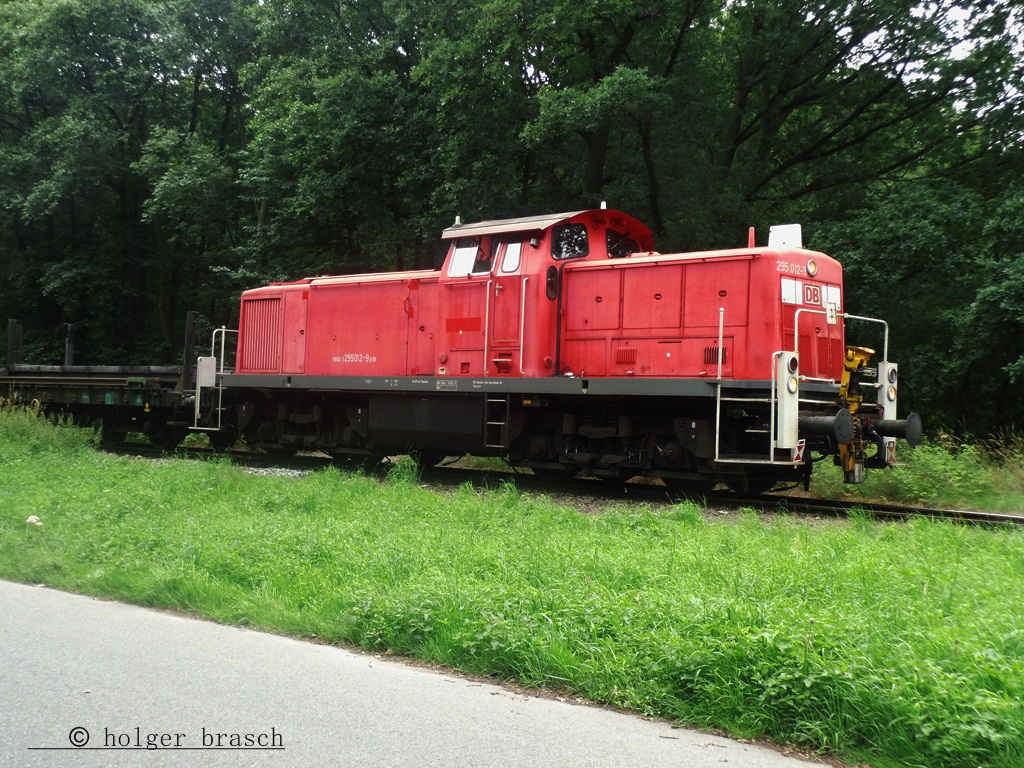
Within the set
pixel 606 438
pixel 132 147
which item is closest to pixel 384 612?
pixel 606 438

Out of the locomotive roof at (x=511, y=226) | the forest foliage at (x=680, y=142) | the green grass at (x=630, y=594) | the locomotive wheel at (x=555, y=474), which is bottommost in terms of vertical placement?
the green grass at (x=630, y=594)

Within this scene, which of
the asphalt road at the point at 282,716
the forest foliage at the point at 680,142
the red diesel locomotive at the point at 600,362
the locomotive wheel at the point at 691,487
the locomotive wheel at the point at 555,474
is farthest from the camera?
the forest foliage at the point at 680,142

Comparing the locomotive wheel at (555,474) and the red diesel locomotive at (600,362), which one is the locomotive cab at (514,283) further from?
the locomotive wheel at (555,474)

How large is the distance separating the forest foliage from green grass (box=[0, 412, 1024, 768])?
1002 centimetres

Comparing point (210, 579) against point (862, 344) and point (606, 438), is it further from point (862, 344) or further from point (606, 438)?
point (862, 344)

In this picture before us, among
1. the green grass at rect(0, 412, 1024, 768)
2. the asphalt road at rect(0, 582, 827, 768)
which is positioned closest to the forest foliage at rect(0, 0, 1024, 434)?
the green grass at rect(0, 412, 1024, 768)

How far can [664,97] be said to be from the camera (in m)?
16.6

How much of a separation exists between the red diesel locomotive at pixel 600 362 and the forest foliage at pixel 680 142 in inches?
204

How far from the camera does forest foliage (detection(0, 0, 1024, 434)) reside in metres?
16.6

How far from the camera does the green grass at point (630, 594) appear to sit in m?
3.79

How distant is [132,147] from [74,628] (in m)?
29.2

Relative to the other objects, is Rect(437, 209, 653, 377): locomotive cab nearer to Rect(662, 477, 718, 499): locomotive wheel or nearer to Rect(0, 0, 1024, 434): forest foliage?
Rect(662, 477, 718, 499): locomotive wheel

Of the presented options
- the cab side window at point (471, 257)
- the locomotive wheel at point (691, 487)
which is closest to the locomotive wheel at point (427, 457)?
the cab side window at point (471, 257)

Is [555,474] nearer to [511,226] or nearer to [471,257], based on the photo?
[471,257]
